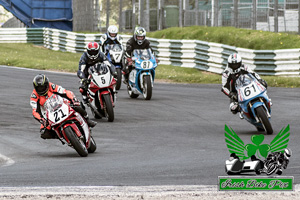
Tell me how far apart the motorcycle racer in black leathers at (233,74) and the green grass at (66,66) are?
910 cm

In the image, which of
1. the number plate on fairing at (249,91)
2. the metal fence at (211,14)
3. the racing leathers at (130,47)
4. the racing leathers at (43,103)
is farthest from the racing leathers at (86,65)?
the metal fence at (211,14)

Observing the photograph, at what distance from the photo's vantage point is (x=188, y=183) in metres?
7.34

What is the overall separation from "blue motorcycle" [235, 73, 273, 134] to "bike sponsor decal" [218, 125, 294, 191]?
593cm

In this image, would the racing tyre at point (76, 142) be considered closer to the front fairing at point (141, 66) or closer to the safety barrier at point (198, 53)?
the front fairing at point (141, 66)

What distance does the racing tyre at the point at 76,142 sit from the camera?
9766 millimetres

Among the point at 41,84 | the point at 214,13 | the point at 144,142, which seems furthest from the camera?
the point at 214,13

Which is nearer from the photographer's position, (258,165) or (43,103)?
(258,165)

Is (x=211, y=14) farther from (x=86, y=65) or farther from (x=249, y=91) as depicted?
(x=249, y=91)

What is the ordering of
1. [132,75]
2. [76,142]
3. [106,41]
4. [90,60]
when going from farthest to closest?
[106,41] < [132,75] < [90,60] < [76,142]

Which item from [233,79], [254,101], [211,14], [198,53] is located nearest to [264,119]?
[254,101]

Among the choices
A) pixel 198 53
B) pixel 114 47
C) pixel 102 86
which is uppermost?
pixel 114 47

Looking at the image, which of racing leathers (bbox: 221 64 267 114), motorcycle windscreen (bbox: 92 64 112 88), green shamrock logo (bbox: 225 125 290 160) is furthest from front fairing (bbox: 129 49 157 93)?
green shamrock logo (bbox: 225 125 290 160)

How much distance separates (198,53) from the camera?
2769cm

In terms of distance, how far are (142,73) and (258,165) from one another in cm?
1172
